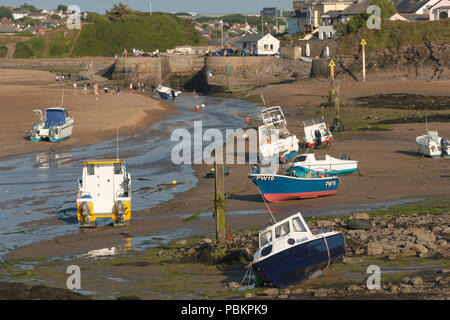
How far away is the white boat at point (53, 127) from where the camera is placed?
1702 inches

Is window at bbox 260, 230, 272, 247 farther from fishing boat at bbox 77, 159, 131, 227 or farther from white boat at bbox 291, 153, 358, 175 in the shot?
white boat at bbox 291, 153, 358, 175

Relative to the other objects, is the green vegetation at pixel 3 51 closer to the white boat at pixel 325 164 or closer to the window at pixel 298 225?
the white boat at pixel 325 164

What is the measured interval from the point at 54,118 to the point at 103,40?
84.3 m

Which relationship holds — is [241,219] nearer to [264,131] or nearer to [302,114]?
[264,131]

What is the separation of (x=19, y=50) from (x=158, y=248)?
115222 mm

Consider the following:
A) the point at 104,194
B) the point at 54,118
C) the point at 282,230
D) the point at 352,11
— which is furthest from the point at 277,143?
the point at 352,11

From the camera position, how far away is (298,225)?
17.4 metres

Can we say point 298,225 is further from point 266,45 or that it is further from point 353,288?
point 266,45

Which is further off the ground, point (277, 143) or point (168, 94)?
point (168, 94)

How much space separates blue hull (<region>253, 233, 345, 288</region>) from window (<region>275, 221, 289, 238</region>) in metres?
0.91

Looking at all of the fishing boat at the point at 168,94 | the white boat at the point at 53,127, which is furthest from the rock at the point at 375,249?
the fishing boat at the point at 168,94

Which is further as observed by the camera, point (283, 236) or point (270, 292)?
point (283, 236)
